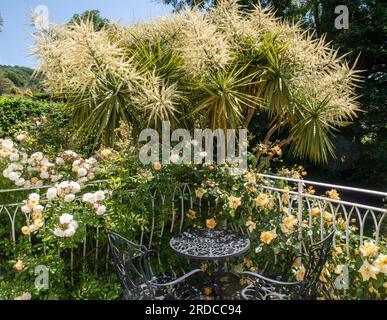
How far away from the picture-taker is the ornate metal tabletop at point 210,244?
2088 mm

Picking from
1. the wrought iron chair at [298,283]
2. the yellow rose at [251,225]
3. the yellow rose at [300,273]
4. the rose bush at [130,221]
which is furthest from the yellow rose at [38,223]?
the yellow rose at [300,273]

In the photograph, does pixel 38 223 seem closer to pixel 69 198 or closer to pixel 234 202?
pixel 69 198

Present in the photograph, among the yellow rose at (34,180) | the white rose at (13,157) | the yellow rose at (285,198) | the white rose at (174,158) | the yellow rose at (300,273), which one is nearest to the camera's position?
the yellow rose at (300,273)

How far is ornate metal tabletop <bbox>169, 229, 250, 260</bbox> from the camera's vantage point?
6.85 feet

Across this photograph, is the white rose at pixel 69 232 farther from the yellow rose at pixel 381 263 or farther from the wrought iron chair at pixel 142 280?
the yellow rose at pixel 381 263

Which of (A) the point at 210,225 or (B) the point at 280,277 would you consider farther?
(A) the point at 210,225

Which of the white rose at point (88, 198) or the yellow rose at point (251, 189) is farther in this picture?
the yellow rose at point (251, 189)

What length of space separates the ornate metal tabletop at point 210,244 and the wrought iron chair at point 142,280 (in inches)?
6.5

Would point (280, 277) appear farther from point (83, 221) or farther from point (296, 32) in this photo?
point (296, 32)

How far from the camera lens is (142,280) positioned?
6.61 ft

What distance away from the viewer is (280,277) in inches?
87.8

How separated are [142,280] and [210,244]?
55 cm
